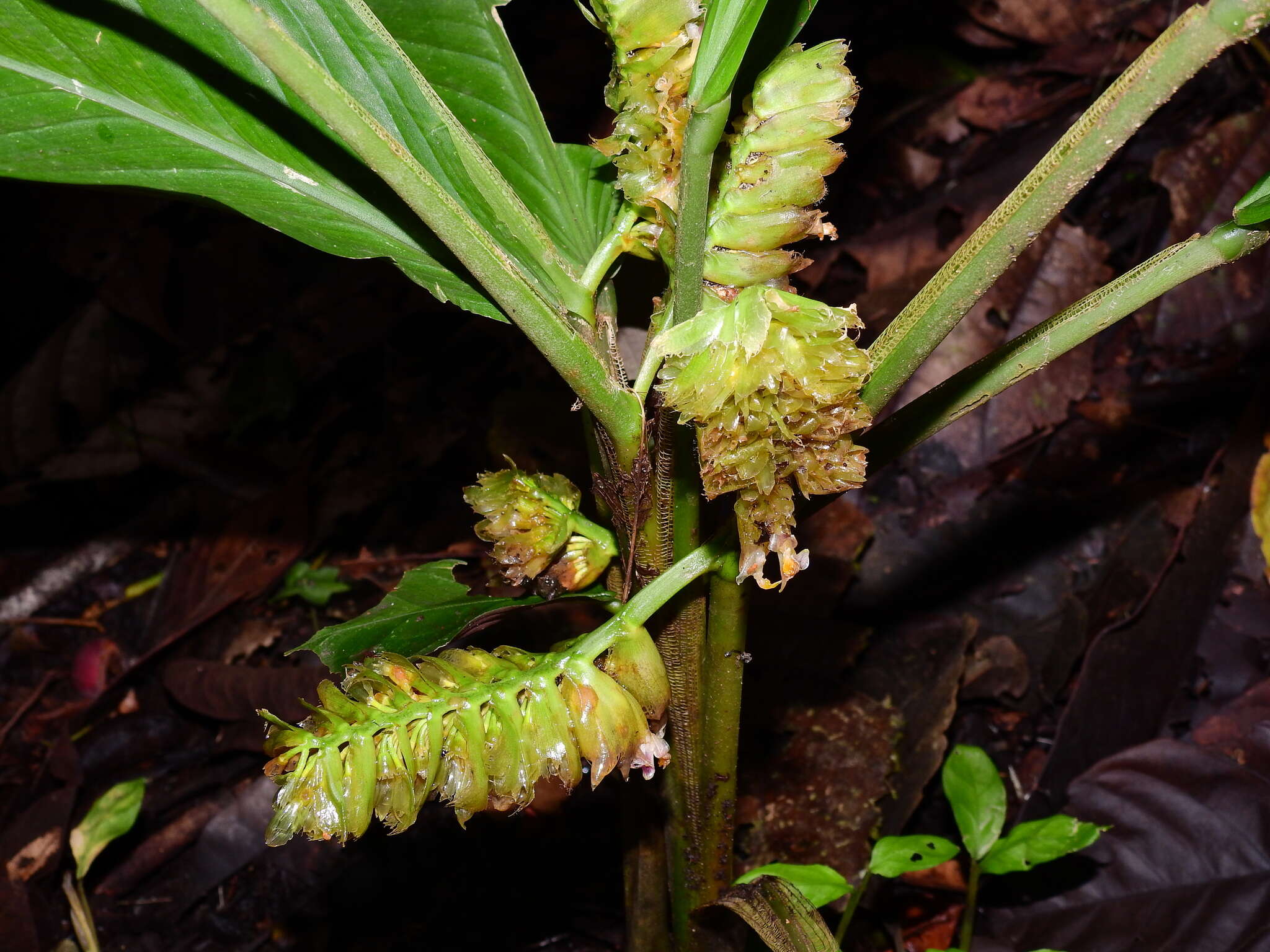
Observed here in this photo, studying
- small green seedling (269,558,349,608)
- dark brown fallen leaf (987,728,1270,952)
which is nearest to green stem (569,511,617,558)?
dark brown fallen leaf (987,728,1270,952)

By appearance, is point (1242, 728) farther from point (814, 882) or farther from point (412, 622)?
point (412, 622)

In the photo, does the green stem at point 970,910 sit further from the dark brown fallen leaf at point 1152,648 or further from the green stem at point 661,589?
the green stem at point 661,589

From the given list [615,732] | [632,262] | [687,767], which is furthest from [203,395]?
[615,732]

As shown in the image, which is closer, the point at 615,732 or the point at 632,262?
the point at 615,732

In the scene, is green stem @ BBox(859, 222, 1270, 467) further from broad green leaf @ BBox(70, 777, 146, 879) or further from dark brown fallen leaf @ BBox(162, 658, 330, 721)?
broad green leaf @ BBox(70, 777, 146, 879)

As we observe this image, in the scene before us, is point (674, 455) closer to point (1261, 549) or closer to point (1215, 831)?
→ point (1215, 831)

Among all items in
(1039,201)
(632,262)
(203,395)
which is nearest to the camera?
(1039,201)
